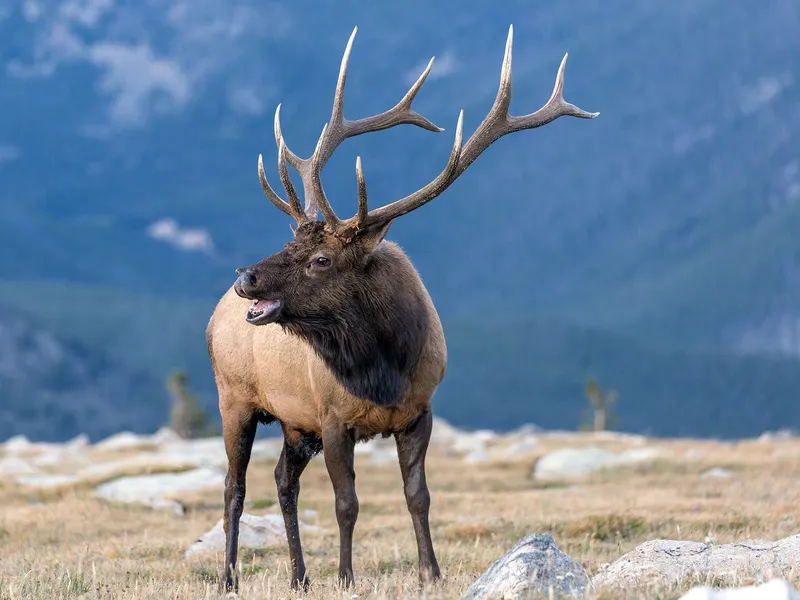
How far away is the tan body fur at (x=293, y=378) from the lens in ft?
30.7

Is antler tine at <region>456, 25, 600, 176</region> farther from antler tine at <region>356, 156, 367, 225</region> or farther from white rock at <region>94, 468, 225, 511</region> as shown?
white rock at <region>94, 468, 225, 511</region>

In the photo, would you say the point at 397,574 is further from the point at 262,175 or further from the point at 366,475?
the point at 366,475

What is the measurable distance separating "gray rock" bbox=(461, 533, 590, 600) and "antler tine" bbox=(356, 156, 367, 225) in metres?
3.09

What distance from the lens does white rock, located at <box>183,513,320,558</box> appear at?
1259cm

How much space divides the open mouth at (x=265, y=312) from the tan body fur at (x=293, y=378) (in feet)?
2.77

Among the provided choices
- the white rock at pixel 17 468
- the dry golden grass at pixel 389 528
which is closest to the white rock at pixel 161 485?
the dry golden grass at pixel 389 528

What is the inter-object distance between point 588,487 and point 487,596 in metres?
19.0

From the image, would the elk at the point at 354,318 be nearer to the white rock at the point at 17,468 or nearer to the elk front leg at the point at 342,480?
the elk front leg at the point at 342,480

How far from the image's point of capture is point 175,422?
69125 mm

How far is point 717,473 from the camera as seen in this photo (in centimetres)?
2672

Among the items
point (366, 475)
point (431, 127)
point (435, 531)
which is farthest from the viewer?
point (366, 475)

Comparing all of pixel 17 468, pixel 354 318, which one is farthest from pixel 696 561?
pixel 17 468

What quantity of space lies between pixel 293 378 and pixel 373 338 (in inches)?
52.0

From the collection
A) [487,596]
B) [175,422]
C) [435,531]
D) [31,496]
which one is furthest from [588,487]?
[175,422]
